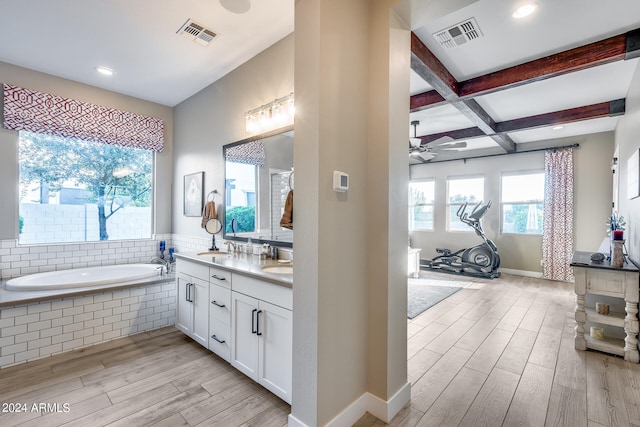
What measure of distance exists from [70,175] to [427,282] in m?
5.42

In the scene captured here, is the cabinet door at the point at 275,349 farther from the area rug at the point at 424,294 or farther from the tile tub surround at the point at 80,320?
the area rug at the point at 424,294

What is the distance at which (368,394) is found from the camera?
1.75 metres

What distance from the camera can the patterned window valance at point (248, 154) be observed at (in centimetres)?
287

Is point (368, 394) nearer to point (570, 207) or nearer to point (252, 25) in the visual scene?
point (252, 25)

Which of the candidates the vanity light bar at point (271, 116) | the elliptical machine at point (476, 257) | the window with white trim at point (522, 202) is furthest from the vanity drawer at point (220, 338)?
the window with white trim at point (522, 202)

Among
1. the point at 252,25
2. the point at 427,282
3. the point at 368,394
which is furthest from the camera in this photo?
the point at 427,282

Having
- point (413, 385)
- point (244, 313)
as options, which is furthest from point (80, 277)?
point (413, 385)

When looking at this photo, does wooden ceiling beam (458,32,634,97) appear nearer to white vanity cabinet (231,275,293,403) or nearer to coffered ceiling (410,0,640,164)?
coffered ceiling (410,0,640,164)

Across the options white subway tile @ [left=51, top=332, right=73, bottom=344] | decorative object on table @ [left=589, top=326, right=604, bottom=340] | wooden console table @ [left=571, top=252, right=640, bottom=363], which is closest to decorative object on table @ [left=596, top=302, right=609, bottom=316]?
wooden console table @ [left=571, top=252, right=640, bottom=363]

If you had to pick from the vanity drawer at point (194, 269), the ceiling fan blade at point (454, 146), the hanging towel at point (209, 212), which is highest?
the ceiling fan blade at point (454, 146)

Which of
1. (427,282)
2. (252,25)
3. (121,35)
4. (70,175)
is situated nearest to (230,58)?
(252,25)

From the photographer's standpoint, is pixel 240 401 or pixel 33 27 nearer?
pixel 240 401

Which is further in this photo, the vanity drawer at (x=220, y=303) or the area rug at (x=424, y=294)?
the area rug at (x=424, y=294)

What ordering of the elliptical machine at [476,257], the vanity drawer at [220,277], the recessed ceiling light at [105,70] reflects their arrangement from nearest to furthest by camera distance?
the vanity drawer at [220,277] → the recessed ceiling light at [105,70] → the elliptical machine at [476,257]
